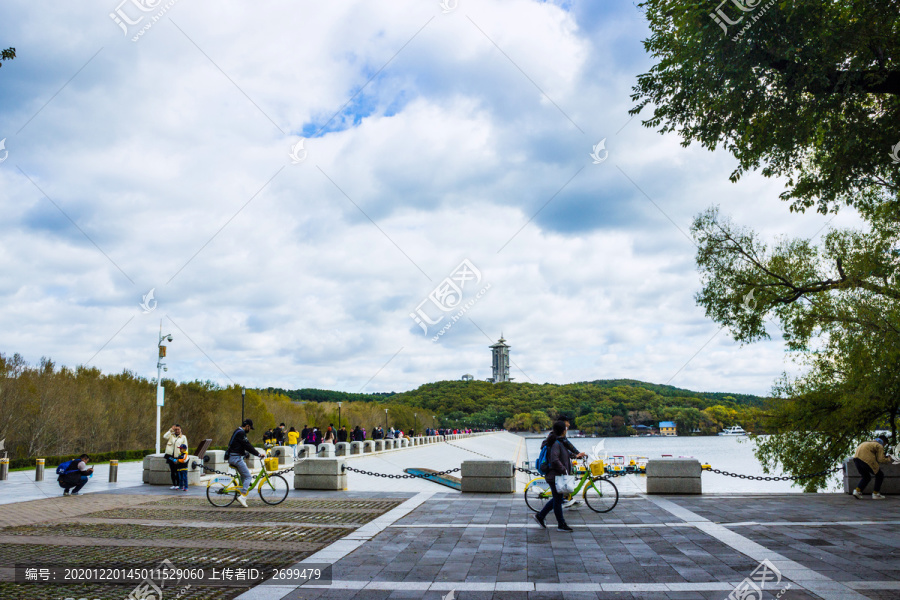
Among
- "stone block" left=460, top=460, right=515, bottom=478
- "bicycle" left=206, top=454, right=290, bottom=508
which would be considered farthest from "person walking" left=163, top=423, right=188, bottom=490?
"stone block" left=460, top=460, right=515, bottom=478

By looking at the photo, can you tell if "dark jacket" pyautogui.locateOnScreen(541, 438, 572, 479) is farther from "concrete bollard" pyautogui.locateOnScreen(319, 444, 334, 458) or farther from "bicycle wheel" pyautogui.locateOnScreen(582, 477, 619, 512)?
"concrete bollard" pyautogui.locateOnScreen(319, 444, 334, 458)

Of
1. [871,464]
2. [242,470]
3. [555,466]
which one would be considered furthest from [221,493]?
[871,464]

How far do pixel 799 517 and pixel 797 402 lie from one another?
1158cm

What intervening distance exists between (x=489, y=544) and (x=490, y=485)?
21.7 ft

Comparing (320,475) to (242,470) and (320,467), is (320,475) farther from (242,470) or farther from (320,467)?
(242,470)

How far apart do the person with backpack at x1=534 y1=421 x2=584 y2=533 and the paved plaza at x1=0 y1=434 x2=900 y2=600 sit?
10.7 inches

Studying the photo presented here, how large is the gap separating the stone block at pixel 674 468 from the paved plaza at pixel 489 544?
616 millimetres

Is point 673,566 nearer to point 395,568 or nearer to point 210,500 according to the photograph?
point 395,568

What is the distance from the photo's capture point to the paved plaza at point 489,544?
6812 millimetres

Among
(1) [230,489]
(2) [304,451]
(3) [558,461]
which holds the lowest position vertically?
(2) [304,451]

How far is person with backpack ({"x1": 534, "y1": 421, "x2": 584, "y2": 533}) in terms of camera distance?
33.9 ft

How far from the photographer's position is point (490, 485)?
15.8 meters

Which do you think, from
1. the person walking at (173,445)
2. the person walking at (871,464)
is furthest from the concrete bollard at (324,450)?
the person walking at (871,464)

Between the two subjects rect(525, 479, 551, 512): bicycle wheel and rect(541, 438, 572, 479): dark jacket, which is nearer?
rect(541, 438, 572, 479): dark jacket
